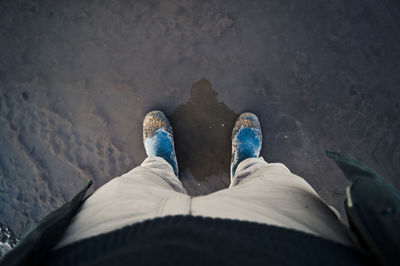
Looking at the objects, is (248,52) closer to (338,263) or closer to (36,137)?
(338,263)

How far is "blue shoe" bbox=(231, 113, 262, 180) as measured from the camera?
1.66 m

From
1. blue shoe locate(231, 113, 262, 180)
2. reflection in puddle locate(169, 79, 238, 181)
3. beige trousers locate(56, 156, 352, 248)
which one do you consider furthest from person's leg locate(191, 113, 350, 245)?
reflection in puddle locate(169, 79, 238, 181)

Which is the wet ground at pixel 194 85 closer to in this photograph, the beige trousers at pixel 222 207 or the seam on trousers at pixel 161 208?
the beige trousers at pixel 222 207

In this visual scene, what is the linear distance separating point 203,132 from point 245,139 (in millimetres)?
342

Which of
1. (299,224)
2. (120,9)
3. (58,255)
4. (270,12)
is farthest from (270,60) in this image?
(58,255)

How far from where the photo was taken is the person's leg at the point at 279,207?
2.23ft

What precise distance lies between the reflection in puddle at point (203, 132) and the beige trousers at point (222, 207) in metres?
0.82

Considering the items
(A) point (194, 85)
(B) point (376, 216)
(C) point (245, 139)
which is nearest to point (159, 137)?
(A) point (194, 85)

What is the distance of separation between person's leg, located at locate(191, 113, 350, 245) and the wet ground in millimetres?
886

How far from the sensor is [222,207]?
729 mm

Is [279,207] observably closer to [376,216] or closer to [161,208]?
[376,216]

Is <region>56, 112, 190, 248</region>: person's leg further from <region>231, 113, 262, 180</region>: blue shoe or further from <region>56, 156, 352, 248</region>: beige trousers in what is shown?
<region>231, 113, 262, 180</region>: blue shoe

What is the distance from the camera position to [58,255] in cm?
64

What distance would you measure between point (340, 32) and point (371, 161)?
3.36ft
